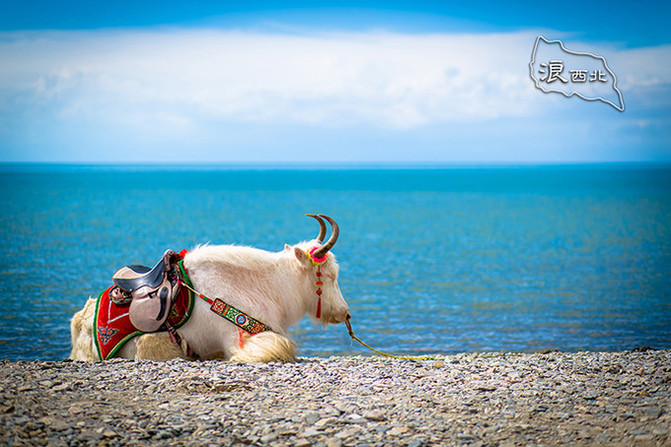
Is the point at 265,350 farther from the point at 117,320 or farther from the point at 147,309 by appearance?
the point at 117,320

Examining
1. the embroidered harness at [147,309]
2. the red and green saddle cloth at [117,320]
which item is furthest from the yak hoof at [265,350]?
the red and green saddle cloth at [117,320]

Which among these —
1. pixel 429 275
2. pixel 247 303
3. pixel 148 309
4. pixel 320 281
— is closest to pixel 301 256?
pixel 320 281

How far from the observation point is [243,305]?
24.3ft

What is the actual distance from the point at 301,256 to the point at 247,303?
89 cm

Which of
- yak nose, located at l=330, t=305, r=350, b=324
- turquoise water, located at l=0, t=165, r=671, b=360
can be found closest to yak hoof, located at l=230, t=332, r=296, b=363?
yak nose, located at l=330, t=305, r=350, b=324

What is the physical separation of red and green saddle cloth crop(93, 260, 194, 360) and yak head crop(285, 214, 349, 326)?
1408 millimetres

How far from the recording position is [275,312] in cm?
770

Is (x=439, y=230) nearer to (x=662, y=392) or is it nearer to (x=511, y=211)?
(x=511, y=211)

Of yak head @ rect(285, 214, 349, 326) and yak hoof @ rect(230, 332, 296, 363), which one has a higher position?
yak head @ rect(285, 214, 349, 326)

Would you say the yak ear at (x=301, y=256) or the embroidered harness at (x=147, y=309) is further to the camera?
the yak ear at (x=301, y=256)

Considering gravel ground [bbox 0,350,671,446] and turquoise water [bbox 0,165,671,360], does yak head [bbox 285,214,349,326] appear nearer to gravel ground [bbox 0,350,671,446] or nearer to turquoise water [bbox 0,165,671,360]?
gravel ground [bbox 0,350,671,446]

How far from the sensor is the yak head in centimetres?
788

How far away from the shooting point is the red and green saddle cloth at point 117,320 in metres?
7.24

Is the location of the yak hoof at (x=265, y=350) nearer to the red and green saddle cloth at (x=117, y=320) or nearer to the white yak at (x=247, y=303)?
the white yak at (x=247, y=303)
